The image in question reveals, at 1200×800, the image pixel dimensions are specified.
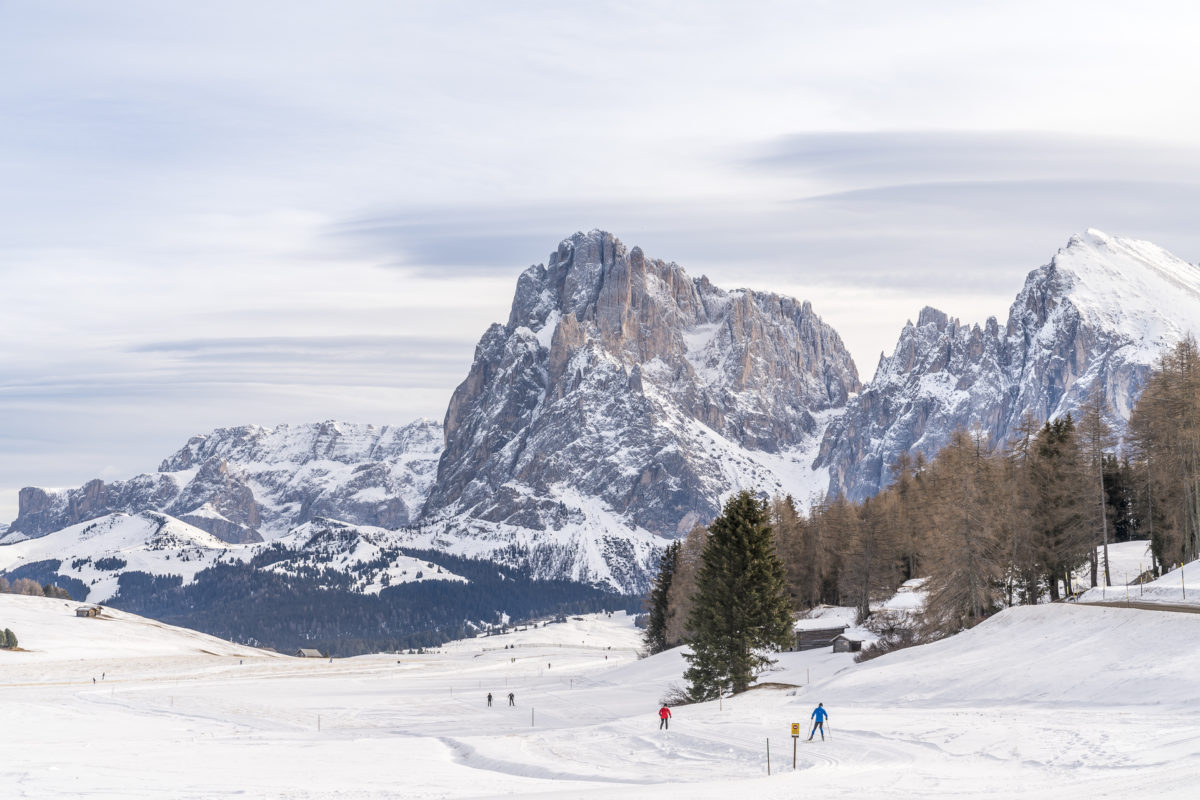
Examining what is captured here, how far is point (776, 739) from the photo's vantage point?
144ft

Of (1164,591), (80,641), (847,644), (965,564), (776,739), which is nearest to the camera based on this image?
(776,739)

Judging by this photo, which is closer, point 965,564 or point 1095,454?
point 965,564

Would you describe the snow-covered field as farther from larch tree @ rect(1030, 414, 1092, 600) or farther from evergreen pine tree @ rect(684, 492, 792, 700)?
larch tree @ rect(1030, 414, 1092, 600)

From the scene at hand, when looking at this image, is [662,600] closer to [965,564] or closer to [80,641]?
[965,564]

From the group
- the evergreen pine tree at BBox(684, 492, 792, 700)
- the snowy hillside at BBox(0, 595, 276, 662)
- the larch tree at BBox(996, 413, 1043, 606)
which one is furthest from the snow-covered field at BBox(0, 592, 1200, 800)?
the snowy hillside at BBox(0, 595, 276, 662)

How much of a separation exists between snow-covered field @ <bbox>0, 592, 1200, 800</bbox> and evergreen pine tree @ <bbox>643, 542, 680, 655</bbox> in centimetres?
3328

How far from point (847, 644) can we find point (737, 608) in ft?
67.0

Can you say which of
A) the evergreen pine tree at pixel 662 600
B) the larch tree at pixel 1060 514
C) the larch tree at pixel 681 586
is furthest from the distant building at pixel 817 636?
the evergreen pine tree at pixel 662 600

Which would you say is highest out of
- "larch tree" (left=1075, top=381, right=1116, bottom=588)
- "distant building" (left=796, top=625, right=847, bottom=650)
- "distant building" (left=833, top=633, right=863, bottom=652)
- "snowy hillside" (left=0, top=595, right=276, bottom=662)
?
"larch tree" (left=1075, top=381, right=1116, bottom=588)

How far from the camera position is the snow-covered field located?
32812mm

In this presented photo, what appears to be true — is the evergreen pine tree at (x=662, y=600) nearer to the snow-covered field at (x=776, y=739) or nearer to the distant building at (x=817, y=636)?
the distant building at (x=817, y=636)

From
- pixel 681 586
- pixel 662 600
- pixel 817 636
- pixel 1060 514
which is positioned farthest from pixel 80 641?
pixel 1060 514

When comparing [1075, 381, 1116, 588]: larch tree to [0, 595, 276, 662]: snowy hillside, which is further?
[0, 595, 276, 662]: snowy hillside

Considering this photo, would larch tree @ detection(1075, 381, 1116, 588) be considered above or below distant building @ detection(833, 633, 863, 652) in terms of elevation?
above
